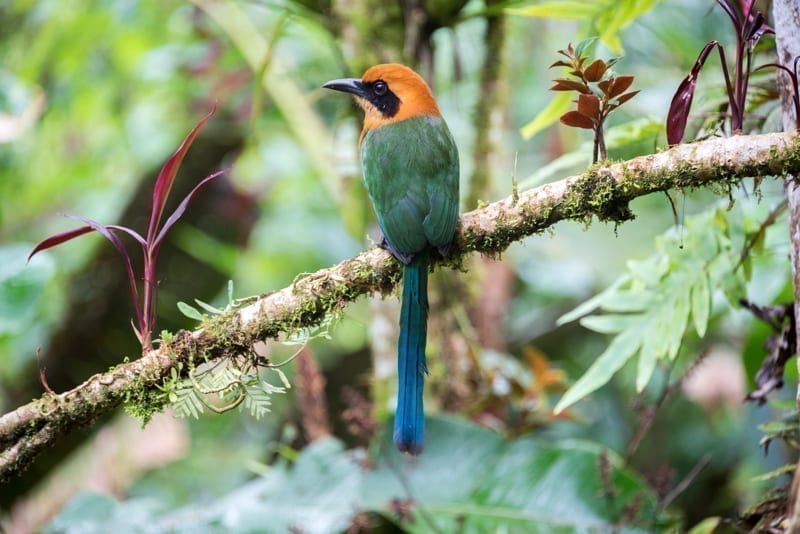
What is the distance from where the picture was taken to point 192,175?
4.15 meters

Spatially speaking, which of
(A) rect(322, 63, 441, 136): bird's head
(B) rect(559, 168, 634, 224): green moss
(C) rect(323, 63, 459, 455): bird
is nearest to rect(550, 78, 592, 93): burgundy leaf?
(B) rect(559, 168, 634, 224): green moss

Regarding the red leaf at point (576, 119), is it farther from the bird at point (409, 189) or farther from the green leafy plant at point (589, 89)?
the bird at point (409, 189)

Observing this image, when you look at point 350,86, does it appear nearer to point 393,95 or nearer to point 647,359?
point 393,95

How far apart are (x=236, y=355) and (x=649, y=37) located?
4.21 metres

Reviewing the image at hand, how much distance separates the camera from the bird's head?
8.89 ft

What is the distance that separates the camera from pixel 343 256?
16.5ft

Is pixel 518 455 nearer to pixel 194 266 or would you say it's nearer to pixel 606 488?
pixel 606 488

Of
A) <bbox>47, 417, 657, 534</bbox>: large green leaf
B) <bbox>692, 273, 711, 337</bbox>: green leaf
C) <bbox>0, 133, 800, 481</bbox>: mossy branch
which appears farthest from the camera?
<bbox>47, 417, 657, 534</bbox>: large green leaf

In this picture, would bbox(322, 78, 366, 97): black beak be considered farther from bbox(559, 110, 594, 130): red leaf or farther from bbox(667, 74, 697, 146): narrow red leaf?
bbox(667, 74, 697, 146): narrow red leaf

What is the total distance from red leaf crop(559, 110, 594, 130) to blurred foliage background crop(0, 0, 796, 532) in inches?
5.7

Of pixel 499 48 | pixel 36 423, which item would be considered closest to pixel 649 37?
pixel 499 48

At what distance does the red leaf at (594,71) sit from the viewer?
1616 mm

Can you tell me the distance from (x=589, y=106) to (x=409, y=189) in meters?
0.82

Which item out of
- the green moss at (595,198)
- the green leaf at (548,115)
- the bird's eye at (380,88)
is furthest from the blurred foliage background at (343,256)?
the bird's eye at (380,88)
